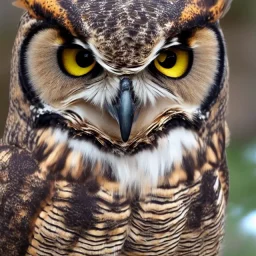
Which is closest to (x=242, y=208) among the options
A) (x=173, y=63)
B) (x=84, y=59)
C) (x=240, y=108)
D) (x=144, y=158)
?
(x=144, y=158)

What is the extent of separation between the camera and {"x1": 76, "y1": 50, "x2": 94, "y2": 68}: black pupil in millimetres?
1812

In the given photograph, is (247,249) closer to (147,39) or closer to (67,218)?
(67,218)

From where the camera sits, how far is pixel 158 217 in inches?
81.8

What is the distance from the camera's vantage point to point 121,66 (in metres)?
1.76

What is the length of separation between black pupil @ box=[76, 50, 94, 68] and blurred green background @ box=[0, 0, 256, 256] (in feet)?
4.33

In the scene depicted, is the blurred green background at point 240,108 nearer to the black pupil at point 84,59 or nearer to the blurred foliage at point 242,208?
the blurred foliage at point 242,208

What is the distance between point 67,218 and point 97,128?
0.25 meters

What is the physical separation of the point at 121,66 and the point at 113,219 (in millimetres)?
462

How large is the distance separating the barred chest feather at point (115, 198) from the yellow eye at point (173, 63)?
0.20 metres

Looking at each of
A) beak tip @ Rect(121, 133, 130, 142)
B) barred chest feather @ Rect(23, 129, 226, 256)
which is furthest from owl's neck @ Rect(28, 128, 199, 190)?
beak tip @ Rect(121, 133, 130, 142)

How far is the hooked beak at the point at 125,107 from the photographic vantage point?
1802 millimetres

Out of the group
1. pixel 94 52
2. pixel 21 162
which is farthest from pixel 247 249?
pixel 94 52

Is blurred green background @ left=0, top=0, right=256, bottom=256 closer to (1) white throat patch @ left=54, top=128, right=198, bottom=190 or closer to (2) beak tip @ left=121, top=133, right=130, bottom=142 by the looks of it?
(1) white throat patch @ left=54, top=128, right=198, bottom=190

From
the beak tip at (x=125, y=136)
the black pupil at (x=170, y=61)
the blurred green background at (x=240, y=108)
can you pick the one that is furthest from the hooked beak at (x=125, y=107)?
the blurred green background at (x=240, y=108)
